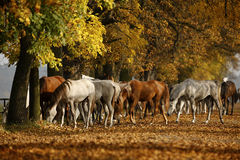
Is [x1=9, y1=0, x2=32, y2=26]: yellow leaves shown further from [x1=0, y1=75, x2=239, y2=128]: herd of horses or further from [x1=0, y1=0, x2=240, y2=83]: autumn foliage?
[x1=0, y1=75, x2=239, y2=128]: herd of horses

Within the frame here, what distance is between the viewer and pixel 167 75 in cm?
3891

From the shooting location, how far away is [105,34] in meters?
18.8

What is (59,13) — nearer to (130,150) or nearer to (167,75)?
(130,150)

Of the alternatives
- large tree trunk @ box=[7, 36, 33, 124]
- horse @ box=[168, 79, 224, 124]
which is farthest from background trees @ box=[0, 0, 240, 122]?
horse @ box=[168, 79, 224, 124]

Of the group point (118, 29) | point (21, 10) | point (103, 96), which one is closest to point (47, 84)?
point (103, 96)

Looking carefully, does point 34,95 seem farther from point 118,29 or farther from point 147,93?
point 118,29

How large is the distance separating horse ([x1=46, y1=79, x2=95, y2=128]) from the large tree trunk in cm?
112

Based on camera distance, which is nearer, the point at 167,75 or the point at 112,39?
the point at 112,39

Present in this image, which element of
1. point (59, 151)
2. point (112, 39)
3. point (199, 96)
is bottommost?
point (59, 151)

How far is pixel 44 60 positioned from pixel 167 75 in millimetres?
26151

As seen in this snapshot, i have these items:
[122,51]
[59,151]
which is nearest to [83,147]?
[59,151]

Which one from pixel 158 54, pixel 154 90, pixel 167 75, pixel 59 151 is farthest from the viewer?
pixel 167 75

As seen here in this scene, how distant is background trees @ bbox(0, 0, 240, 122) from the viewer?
11.3 m

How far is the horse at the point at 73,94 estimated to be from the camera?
1484cm
